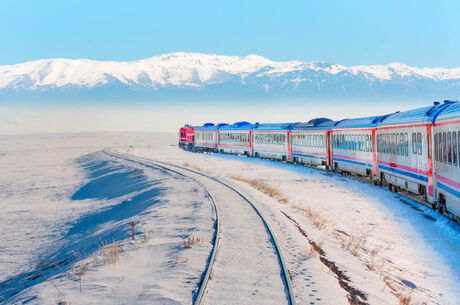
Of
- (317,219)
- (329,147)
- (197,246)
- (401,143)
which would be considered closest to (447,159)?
(317,219)

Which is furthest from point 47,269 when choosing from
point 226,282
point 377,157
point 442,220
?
point 377,157

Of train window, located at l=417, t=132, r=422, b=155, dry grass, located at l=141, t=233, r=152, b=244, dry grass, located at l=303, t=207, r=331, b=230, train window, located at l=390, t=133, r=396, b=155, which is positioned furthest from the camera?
train window, located at l=390, t=133, r=396, b=155

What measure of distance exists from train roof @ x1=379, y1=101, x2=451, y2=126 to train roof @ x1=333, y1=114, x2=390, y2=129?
8.58 ft

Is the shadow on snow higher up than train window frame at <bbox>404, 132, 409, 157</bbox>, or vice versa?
train window frame at <bbox>404, 132, 409, 157</bbox>

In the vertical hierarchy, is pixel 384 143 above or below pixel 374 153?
above

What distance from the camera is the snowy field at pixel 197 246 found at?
906 centimetres

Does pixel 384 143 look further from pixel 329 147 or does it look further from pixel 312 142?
pixel 312 142

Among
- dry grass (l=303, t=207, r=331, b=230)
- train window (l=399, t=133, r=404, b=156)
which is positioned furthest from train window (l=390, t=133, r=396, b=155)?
dry grass (l=303, t=207, r=331, b=230)

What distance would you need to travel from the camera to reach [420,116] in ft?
60.7

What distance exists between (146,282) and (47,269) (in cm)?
548

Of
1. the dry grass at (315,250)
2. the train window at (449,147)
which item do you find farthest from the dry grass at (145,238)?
the train window at (449,147)

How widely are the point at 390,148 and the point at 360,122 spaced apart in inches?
251

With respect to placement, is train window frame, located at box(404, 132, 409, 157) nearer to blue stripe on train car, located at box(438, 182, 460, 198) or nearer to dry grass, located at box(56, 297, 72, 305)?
blue stripe on train car, located at box(438, 182, 460, 198)

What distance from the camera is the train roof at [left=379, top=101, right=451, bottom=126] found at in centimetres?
1719
